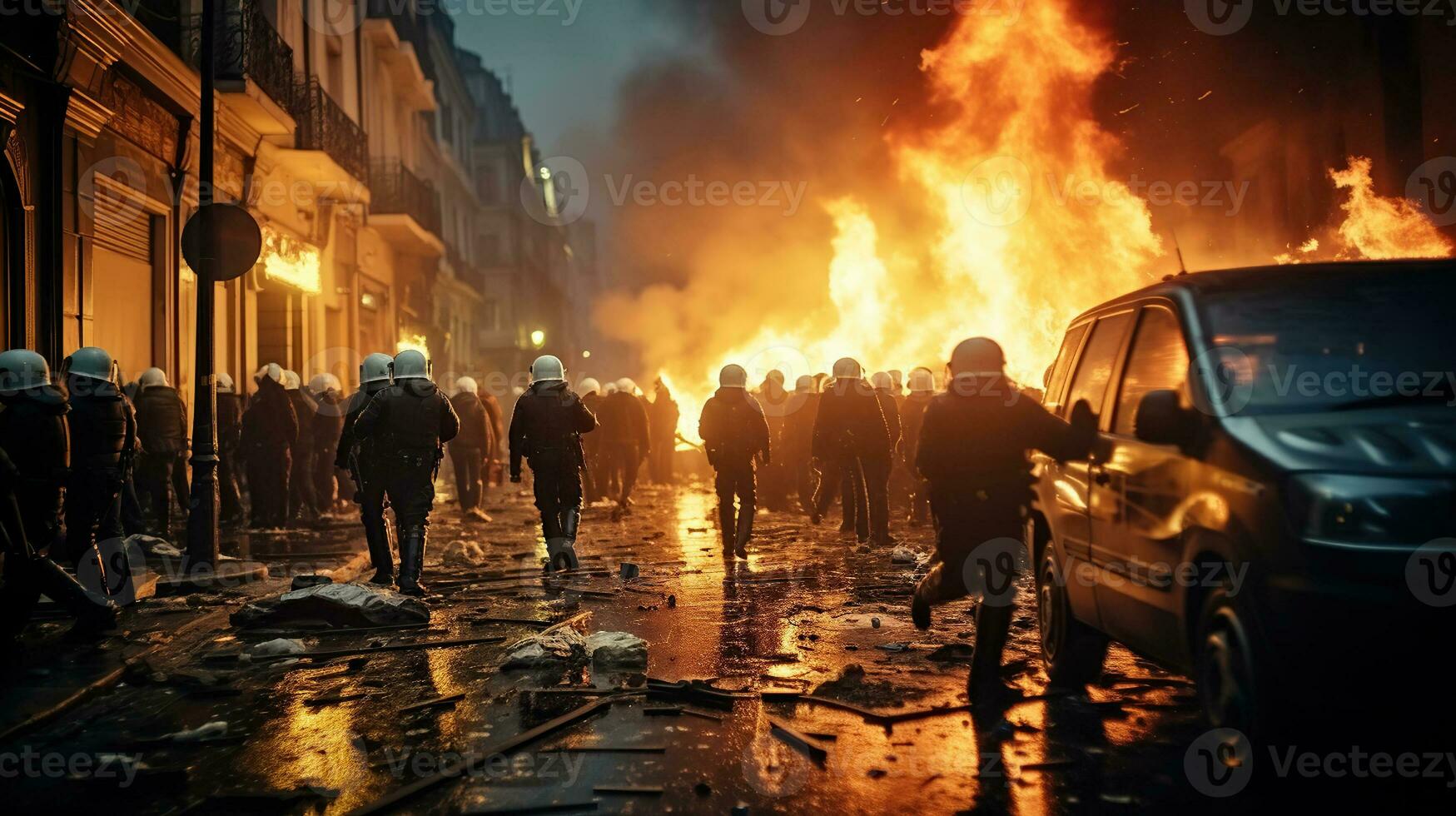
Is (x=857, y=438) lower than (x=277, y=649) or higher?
higher

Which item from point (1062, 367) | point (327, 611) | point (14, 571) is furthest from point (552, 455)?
point (1062, 367)

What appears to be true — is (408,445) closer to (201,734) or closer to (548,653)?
(548,653)

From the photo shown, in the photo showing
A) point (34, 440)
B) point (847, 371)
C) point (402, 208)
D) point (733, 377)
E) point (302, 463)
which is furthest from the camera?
point (402, 208)

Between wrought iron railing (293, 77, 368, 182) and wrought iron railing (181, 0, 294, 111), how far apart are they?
44.9 inches

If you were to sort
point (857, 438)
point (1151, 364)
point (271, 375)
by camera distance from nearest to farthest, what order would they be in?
point (1151, 364) → point (857, 438) → point (271, 375)

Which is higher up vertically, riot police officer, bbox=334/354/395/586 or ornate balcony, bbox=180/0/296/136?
ornate balcony, bbox=180/0/296/136

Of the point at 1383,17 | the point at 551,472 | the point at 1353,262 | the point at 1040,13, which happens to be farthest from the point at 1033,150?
the point at 1353,262

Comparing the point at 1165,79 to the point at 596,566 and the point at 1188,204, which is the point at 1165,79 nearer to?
the point at 1188,204

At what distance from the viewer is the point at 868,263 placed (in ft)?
105

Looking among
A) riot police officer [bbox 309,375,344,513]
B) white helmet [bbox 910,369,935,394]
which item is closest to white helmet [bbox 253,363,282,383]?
riot police officer [bbox 309,375,344,513]

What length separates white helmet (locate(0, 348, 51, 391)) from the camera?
23.4ft

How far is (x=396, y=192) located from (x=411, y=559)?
20516 mm

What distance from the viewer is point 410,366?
32.7ft

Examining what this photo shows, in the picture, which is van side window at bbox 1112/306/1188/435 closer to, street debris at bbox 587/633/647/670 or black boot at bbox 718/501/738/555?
street debris at bbox 587/633/647/670
